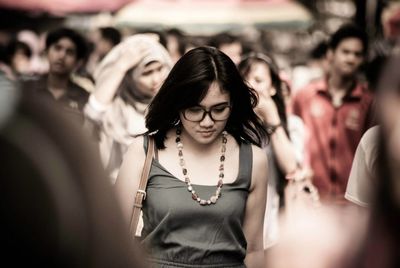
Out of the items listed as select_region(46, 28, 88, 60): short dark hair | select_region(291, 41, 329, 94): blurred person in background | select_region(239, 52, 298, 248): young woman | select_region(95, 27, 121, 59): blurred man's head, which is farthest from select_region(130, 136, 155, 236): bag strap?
select_region(291, 41, 329, 94): blurred person in background

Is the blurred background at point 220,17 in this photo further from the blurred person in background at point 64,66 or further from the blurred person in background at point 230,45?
the blurred person in background at point 64,66

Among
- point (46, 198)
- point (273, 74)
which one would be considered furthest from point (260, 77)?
point (46, 198)

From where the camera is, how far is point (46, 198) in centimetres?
122

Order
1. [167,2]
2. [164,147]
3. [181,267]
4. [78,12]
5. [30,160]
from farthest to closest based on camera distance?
[78,12], [167,2], [164,147], [181,267], [30,160]

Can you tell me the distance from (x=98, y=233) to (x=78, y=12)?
482 inches

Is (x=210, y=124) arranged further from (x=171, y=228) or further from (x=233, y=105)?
(x=171, y=228)

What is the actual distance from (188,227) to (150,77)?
2312mm

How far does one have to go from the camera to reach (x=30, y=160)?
1209 mm

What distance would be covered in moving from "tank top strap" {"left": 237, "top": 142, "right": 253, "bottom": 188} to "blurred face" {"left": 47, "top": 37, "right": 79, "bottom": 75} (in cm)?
284

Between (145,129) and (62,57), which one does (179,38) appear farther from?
(145,129)

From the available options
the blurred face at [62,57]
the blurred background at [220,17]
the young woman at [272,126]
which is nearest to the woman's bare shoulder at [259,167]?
the young woman at [272,126]

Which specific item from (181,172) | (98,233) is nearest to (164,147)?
(181,172)

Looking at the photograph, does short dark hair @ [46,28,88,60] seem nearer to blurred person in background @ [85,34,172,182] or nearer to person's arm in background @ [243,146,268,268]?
blurred person in background @ [85,34,172,182]

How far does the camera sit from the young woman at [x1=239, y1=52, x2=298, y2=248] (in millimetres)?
5301
